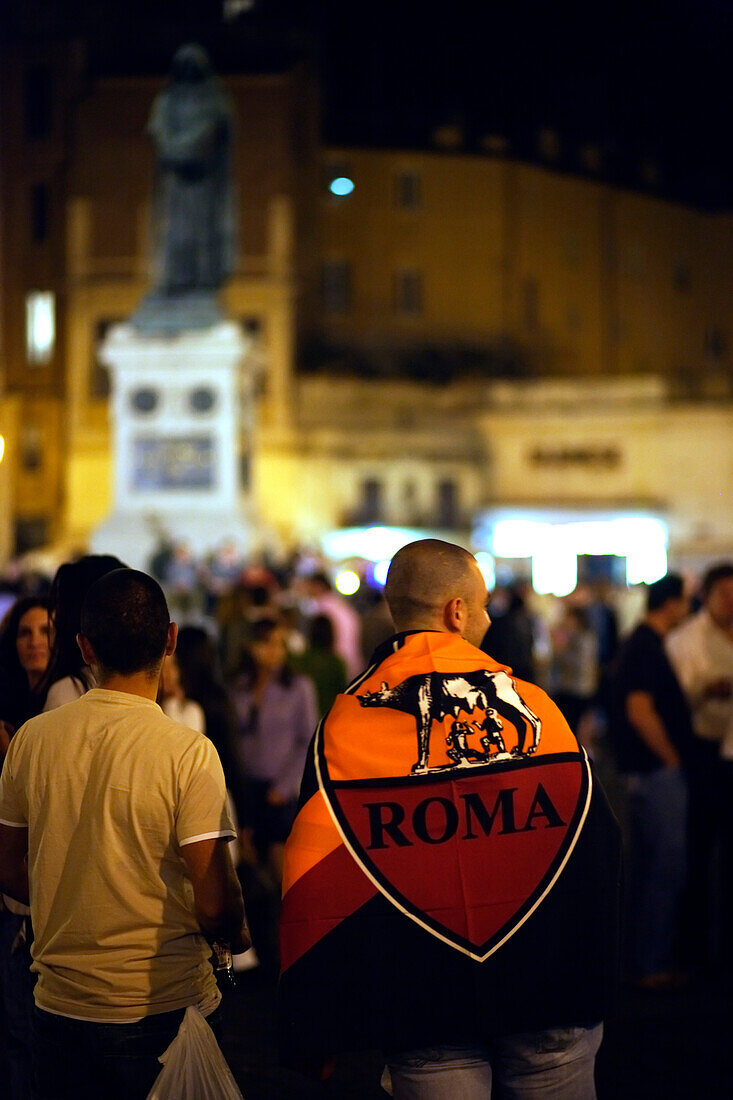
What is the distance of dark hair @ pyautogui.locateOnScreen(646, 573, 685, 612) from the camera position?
793cm

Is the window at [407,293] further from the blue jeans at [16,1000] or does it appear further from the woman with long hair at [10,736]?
Result: the blue jeans at [16,1000]

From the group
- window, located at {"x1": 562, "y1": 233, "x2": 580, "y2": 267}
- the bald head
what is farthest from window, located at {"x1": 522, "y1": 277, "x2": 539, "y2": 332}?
the bald head

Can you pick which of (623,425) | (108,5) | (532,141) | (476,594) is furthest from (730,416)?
(476,594)

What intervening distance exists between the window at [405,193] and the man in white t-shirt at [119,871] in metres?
56.2

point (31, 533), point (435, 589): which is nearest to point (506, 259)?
point (31, 533)

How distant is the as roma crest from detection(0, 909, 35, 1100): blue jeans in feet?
4.25

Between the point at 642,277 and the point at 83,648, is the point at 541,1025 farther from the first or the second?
the point at 642,277

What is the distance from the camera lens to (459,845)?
136 inches

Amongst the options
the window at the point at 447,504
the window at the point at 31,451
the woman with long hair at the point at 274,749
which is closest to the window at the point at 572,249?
the window at the point at 447,504

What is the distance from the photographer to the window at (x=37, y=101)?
5400 cm

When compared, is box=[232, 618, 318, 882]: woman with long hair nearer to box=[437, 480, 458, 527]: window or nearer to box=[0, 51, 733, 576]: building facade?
box=[0, 51, 733, 576]: building facade

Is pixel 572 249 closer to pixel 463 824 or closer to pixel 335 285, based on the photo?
pixel 335 285

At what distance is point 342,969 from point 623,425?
1724 inches

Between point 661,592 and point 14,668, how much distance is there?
376 centimetres
